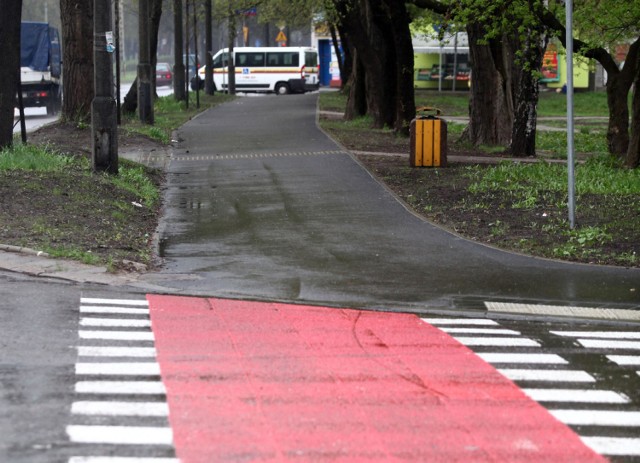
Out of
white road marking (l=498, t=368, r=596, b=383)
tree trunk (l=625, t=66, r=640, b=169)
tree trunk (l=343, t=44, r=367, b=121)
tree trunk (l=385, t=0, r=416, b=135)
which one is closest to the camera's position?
white road marking (l=498, t=368, r=596, b=383)

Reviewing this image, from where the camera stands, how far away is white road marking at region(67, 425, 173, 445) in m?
6.13

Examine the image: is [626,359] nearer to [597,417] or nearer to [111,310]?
[597,417]

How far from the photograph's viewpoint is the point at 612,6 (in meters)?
20.2

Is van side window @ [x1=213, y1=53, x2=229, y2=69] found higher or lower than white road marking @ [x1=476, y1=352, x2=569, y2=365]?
higher

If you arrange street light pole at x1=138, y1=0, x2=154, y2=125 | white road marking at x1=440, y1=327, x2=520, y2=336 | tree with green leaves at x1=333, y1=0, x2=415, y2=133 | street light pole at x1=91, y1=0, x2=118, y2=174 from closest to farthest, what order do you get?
white road marking at x1=440, y1=327, x2=520, y2=336 < street light pole at x1=91, y1=0, x2=118, y2=174 < tree with green leaves at x1=333, y1=0, x2=415, y2=133 < street light pole at x1=138, y1=0, x2=154, y2=125

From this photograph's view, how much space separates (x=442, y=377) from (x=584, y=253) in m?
5.96

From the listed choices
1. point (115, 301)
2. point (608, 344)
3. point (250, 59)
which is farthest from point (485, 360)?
point (250, 59)

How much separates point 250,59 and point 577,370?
62978mm

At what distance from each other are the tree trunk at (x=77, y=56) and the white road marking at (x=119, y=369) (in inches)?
724

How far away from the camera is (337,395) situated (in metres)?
7.26

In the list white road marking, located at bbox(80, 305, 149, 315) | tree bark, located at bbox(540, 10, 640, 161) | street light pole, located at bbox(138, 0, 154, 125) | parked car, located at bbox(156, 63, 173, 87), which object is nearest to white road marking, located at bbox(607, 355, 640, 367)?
white road marking, located at bbox(80, 305, 149, 315)

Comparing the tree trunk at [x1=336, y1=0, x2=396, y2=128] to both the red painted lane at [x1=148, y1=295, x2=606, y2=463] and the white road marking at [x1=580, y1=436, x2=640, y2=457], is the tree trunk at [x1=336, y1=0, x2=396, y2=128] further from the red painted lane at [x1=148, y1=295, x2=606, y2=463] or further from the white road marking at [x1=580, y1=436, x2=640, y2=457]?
the white road marking at [x1=580, y1=436, x2=640, y2=457]

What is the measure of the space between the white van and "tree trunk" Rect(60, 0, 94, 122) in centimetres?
4275

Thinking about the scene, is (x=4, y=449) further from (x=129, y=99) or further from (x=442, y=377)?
(x=129, y=99)
